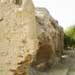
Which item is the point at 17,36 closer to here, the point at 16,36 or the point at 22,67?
the point at 16,36

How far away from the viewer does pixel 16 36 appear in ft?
15.8

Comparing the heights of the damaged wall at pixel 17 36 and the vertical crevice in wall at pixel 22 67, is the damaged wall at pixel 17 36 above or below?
above

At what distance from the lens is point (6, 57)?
189 inches

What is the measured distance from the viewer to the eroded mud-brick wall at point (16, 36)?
481cm

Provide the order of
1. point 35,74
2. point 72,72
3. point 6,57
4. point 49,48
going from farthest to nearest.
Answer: point 49,48
point 72,72
point 35,74
point 6,57

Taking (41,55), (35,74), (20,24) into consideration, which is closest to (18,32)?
(20,24)

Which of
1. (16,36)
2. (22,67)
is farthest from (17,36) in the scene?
(22,67)

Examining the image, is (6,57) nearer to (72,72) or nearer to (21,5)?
(21,5)

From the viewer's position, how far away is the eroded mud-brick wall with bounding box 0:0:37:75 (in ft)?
15.8

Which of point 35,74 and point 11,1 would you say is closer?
point 11,1

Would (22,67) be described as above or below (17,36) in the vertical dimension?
below

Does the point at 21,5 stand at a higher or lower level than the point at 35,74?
higher

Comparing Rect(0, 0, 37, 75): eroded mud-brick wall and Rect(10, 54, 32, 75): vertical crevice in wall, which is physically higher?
Rect(0, 0, 37, 75): eroded mud-brick wall

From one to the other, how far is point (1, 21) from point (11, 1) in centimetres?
30
